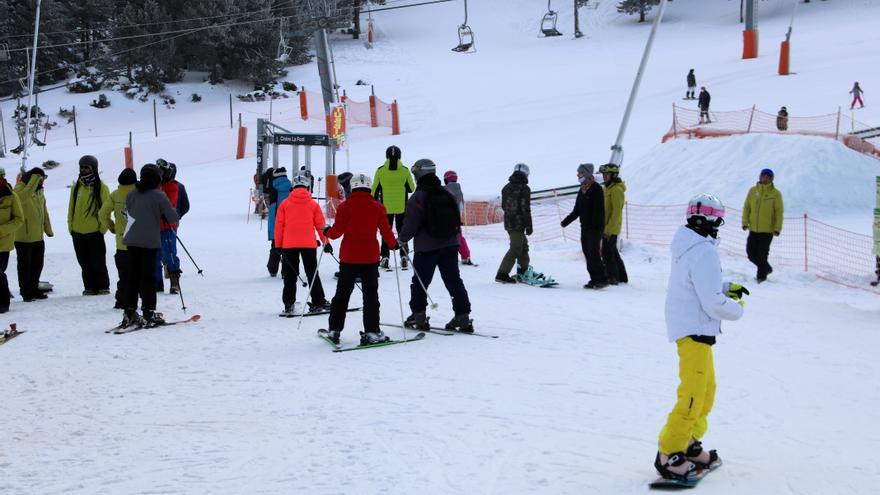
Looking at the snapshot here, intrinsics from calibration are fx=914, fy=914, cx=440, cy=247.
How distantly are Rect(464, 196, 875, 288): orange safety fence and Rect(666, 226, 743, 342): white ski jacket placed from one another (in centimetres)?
907

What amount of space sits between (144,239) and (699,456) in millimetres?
6622

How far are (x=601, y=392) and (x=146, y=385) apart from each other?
3699 millimetres

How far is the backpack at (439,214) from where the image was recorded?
361 inches

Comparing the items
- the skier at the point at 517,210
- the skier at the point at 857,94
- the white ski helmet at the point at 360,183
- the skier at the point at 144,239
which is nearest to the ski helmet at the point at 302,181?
the skier at the point at 144,239

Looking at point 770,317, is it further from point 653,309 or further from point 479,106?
point 479,106

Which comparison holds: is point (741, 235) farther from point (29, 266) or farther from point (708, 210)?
point (708, 210)

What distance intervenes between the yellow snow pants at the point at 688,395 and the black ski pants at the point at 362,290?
402 cm

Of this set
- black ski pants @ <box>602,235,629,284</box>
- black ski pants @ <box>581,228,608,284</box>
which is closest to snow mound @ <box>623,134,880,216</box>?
black ski pants @ <box>602,235,629,284</box>

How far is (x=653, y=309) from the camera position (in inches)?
422

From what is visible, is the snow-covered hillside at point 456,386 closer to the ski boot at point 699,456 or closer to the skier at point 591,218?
the ski boot at point 699,456

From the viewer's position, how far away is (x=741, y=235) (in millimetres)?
17422

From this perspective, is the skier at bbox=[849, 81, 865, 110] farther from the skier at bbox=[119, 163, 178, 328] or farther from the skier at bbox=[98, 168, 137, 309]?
the skier at bbox=[119, 163, 178, 328]

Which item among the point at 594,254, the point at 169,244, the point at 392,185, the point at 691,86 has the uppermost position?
the point at 691,86

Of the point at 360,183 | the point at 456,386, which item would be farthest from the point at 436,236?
the point at 456,386
